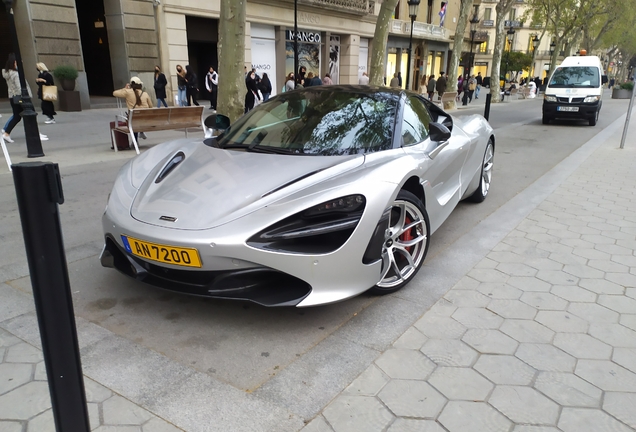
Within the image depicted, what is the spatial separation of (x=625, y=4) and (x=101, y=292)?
4292 centimetres

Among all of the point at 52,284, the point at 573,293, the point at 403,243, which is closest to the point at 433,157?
the point at 403,243

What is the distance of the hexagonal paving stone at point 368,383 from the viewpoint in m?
2.27

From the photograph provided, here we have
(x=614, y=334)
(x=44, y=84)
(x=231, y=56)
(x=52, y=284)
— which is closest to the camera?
(x=52, y=284)

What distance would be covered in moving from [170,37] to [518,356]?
1896 centimetres

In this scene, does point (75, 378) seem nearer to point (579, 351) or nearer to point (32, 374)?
point (32, 374)

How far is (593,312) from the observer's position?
10.1 ft

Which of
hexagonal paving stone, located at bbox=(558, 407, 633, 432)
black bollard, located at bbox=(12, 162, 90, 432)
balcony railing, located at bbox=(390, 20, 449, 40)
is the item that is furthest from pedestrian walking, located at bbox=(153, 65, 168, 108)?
balcony railing, located at bbox=(390, 20, 449, 40)

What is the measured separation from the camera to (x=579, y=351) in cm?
265

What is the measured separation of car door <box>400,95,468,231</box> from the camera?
3.60 m

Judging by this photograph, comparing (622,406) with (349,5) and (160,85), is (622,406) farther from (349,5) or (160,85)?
(349,5)

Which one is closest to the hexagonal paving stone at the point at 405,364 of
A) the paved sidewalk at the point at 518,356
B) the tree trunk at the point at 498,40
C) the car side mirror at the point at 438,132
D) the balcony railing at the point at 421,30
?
the paved sidewalk at the point at 518,356

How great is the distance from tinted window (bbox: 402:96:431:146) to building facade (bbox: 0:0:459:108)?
14.9 metres

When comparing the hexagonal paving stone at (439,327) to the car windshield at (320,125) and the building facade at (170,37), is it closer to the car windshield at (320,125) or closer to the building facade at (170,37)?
the car windshield at (320,125)

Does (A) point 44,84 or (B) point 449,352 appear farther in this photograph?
(A) point 44,84
